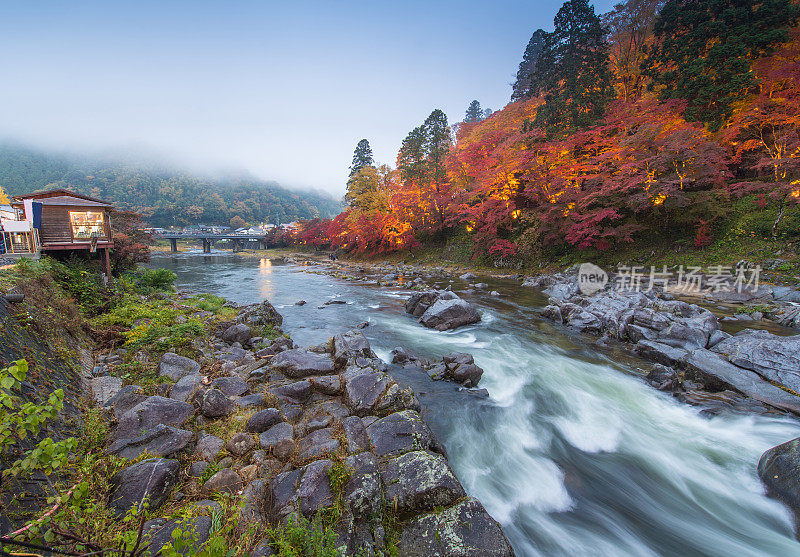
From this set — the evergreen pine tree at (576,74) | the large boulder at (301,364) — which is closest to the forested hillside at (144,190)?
the evergreen pine tree at (576,74)

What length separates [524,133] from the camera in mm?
24938

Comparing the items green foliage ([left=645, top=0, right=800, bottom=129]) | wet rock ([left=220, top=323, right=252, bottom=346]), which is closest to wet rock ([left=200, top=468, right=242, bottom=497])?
wet rock ([left=220, top=323, right=252, bottom=346])

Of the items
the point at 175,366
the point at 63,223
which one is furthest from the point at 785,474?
the point at 63,223

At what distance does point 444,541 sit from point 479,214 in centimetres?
2461

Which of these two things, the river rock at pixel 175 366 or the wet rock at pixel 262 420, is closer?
the wet rock at pixel 262 420

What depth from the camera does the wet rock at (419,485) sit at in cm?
359

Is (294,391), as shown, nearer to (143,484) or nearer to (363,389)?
(363,389)

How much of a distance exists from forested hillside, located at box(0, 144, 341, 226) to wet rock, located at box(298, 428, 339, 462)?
107685 mm

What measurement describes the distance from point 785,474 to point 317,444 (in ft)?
23.5

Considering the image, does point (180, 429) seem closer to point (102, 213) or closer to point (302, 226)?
point (102, 213)

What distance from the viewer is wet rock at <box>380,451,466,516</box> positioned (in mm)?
3588

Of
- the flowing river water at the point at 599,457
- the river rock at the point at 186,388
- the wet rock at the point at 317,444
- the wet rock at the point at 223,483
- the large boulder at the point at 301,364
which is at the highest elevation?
the river rock at the point at 186,388

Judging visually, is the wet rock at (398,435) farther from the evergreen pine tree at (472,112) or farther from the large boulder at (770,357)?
the evergreen pine tree at (472,112)

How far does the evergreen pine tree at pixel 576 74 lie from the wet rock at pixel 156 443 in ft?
89.6
